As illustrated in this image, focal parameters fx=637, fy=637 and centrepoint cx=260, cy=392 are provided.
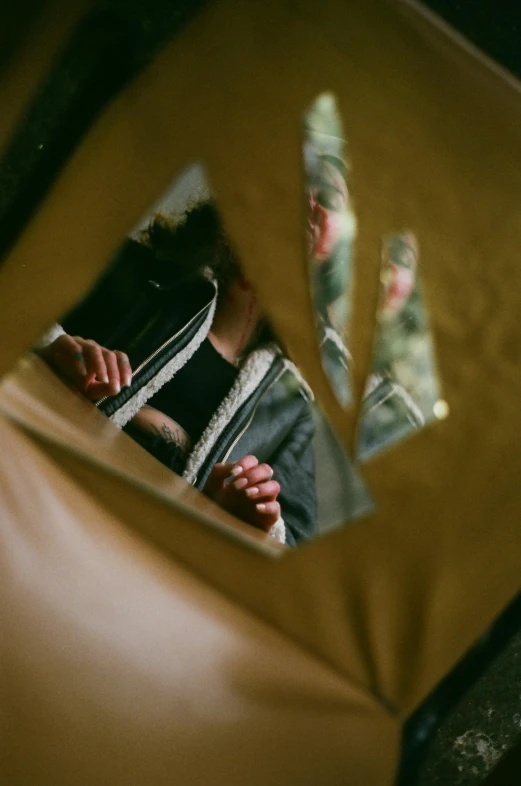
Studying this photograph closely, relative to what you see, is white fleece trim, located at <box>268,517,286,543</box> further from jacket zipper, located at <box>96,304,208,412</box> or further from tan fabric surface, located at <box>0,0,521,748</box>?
jacket zipper, located at <box>96,304,208,412</box>

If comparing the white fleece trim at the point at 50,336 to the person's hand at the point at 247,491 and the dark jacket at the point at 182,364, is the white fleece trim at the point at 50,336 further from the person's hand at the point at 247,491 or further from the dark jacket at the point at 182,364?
the person's hand at the point at 247,491

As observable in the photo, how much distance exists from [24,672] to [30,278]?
0.91 ft

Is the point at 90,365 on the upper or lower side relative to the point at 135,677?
upper

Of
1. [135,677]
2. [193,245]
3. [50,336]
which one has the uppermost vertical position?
[193,245]

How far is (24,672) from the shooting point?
1.37 ft

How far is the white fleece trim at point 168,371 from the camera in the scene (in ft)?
1.67

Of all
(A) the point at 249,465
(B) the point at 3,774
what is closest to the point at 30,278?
(A) the point at 249,465

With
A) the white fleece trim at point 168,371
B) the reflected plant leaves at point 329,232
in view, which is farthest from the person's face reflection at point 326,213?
the white fleece trim at point 168,371

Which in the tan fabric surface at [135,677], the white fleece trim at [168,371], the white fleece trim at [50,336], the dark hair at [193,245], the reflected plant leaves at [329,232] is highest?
the reflected plant leaves at [329,232]

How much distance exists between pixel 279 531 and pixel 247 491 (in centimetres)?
4

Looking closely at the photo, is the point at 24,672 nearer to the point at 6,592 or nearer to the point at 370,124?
the point at 6,592

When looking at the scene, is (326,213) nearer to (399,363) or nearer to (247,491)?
(399,363)

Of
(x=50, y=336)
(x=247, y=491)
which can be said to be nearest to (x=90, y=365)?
(x=50, y=336)

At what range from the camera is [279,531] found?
1.62ft
